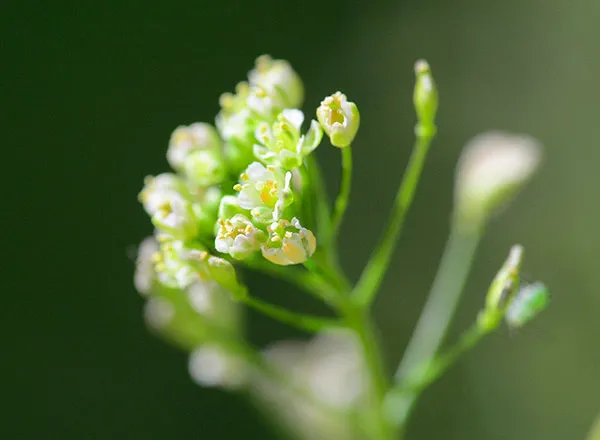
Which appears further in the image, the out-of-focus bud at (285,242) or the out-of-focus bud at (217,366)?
the out-of-focus bud at (217,366)

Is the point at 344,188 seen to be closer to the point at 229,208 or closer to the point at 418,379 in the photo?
the point at 229,208

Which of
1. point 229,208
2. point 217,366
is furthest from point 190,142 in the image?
point 217,366

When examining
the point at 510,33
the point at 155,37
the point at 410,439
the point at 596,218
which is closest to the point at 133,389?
the point at 410,439

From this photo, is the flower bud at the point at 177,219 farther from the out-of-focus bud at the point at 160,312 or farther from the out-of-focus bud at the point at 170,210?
the out-of-focus bud at the point at 160,312

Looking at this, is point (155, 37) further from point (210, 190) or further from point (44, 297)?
point (210, 190)

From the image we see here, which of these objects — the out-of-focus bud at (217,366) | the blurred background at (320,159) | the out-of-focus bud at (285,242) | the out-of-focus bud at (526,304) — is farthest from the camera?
the blurred background at (320,159)

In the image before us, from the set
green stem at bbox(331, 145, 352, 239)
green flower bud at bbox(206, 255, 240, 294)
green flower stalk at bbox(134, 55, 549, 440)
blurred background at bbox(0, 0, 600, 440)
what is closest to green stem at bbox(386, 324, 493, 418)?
green flower stalk at bbox(134, 55, 549, 440)

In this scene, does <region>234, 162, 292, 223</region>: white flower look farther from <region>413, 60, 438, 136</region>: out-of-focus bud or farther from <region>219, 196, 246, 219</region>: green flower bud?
<region>413, 60, 438, 136</region>: out-of-focus bud

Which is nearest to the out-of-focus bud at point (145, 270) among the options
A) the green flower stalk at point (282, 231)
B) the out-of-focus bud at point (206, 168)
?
the green flower stalk at point (282, 231)
